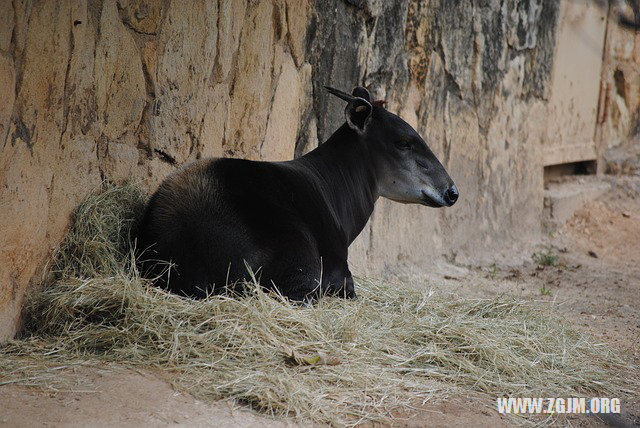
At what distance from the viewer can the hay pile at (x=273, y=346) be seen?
11.4ft

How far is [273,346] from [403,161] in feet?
6.11

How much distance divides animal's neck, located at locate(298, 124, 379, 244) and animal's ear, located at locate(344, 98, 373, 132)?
84mm

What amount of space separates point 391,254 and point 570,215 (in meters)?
3.45

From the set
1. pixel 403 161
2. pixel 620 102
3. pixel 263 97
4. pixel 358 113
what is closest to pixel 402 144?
pixel 403 161

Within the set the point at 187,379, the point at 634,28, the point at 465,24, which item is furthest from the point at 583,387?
the point at 634,28

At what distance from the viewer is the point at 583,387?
411 centimetres

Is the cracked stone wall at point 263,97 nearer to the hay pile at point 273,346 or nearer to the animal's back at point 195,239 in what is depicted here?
the hay pile at point 273,346

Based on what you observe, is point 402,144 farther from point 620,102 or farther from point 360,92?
point 620,102

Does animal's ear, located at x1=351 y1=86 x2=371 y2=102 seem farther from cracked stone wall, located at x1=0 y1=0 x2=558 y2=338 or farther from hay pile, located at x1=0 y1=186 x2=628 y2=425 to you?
hay pile, located at x1=0 y1=186 x2=628 y2=425

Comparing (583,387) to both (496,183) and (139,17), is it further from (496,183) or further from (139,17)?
(496,183)

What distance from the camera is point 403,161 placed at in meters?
5.25

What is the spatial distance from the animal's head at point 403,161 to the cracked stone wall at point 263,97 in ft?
2.21

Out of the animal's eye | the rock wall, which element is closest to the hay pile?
the animal's eye

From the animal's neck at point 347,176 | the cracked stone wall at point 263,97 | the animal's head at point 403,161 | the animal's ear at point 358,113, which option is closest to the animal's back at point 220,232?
the cracked stone wall at point 263,97
